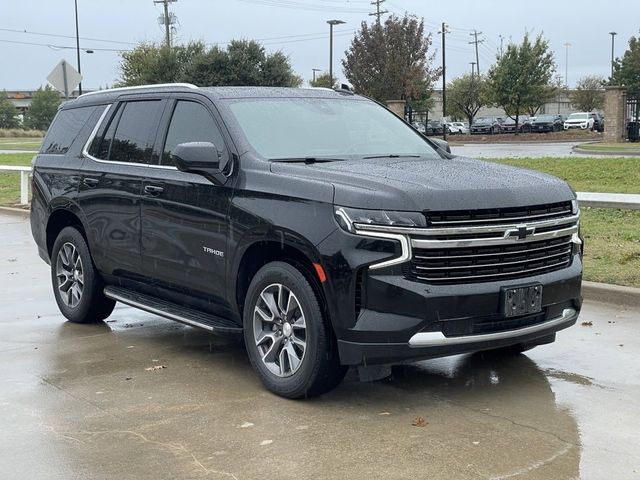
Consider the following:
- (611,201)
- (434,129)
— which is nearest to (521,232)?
(611,201)

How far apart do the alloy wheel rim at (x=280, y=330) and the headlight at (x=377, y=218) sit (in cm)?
61

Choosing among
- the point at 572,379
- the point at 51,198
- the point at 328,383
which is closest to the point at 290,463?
the point at 328,383

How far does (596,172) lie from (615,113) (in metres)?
22.0

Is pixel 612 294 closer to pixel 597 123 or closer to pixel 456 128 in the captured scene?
pixel 597 123

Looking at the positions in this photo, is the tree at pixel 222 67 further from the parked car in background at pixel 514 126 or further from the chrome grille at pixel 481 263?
the chrome grille at pixel 481 263

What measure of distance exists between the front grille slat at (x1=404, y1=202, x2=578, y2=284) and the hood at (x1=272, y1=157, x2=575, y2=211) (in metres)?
0.06

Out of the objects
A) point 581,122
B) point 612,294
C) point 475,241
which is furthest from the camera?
point 581,122

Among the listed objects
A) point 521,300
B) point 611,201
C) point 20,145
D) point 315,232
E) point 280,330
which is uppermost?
point 20,145

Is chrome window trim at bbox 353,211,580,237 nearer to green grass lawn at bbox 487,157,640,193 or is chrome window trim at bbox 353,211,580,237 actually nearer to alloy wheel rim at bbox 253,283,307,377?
alloy wheel rim at bbox 253,283,307,377

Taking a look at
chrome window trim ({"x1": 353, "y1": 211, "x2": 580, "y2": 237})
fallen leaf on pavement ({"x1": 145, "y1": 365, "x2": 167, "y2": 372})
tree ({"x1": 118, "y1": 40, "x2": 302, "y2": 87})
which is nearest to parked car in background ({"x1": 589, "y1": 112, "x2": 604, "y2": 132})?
tree ({"x1": 118, "y1": 40, "x2": 302, "y2": 87})

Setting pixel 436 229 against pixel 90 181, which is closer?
pixel 436 229

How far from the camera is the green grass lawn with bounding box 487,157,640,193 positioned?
1592 centimetres

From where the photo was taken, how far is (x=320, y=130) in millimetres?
6500

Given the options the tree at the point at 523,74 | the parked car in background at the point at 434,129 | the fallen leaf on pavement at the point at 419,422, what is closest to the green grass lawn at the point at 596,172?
the fallen leaf on pavement at the point at 419,422
